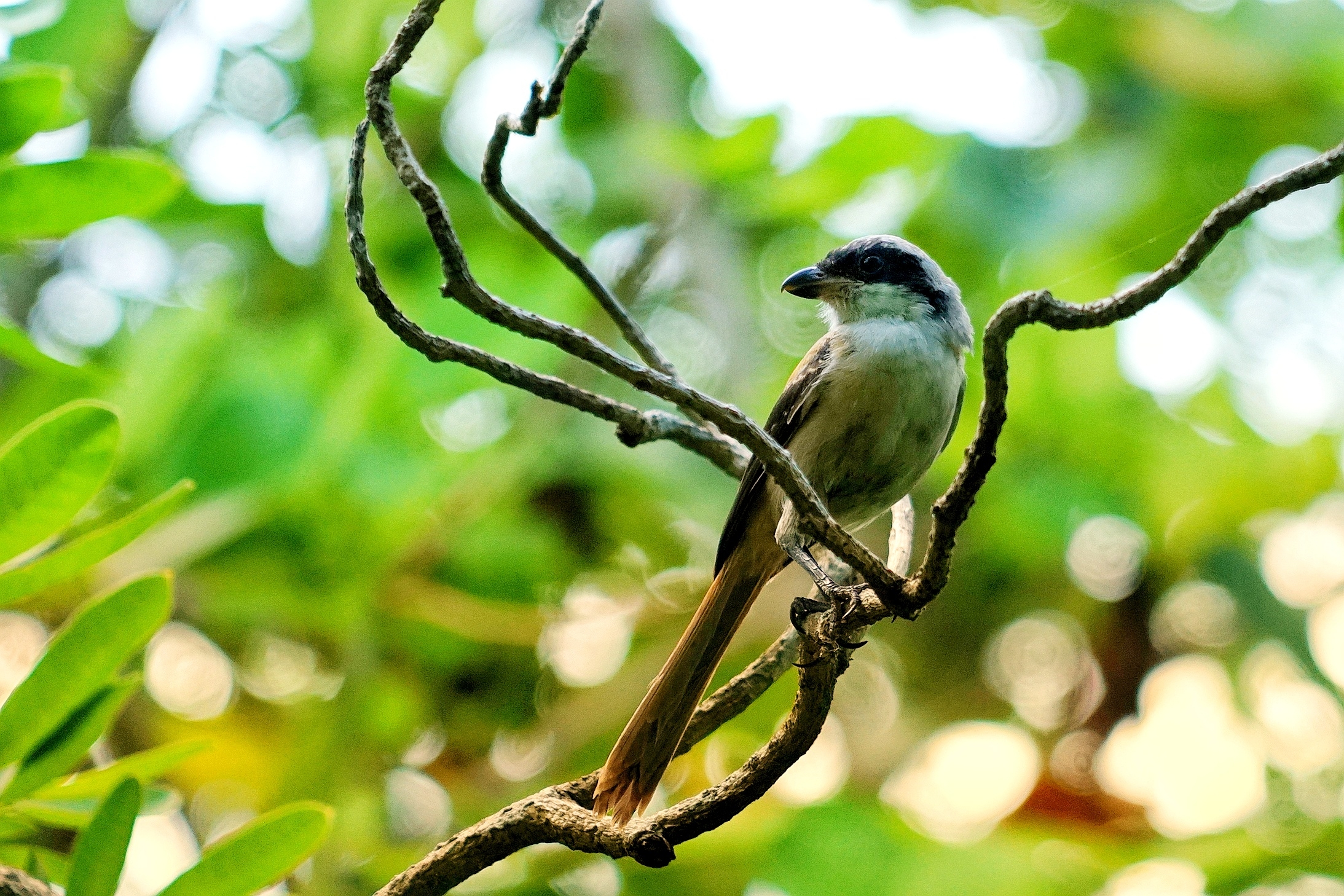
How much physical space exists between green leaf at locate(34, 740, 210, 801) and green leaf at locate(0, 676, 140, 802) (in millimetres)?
65

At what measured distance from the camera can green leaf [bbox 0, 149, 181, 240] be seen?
2049 mm

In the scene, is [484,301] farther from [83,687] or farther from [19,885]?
[19,885]

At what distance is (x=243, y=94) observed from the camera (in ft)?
17.8

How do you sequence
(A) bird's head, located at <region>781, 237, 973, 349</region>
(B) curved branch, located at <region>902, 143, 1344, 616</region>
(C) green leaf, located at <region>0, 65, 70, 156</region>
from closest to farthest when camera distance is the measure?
(B) curved branch, located at <region>902, 143, 1344, 616</region>
(C) green leaf, located at <region>0, 65, 70, 156</region>
(A) bird's head, located at <region>781, 237, 973, 349</region>

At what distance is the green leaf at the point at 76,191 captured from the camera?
205 centimetres

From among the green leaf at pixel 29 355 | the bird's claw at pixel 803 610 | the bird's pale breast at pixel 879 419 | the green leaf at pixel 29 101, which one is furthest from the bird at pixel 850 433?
the green leaf at pixel 29 101

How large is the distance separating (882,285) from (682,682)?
151cm

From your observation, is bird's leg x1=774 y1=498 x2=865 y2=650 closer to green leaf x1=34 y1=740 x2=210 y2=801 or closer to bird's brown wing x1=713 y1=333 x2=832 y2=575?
bird's brown wing x1=713 y1=333 x2=832 y2=575

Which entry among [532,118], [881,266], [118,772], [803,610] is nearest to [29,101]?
[532,118]

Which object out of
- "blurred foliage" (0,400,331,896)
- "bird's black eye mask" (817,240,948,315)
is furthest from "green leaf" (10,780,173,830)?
"bird's black eye mask" (817,240,948,315)

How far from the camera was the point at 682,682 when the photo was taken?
249cm

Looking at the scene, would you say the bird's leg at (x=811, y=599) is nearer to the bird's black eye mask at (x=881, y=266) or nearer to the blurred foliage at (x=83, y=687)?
the blurred foliage at (x=83, y=687)

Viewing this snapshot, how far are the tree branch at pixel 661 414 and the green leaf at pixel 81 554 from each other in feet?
1.67

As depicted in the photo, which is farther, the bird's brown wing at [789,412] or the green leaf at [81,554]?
the bird's brown wing at [789,412]
